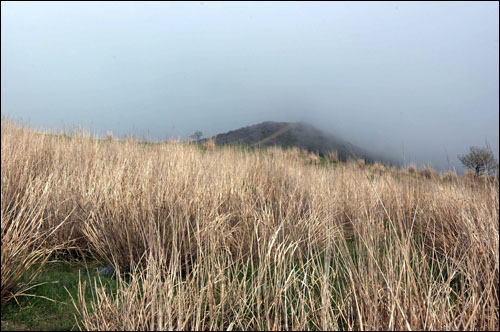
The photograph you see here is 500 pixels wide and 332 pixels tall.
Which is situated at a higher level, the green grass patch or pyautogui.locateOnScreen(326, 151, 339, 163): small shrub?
pyautogui.locateOnScreen(326, 151, 339, 163): small shrub

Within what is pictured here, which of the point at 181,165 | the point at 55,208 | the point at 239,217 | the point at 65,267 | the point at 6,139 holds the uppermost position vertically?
the point at 6,139

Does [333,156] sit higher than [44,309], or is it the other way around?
[333,156]

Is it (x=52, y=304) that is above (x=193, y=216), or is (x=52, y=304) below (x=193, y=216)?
below

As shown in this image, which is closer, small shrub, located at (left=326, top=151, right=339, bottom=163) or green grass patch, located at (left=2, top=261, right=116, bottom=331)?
green grass patch, located at (left=2, top=261, right=116, bottom=331)

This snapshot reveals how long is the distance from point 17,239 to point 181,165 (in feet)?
8.11

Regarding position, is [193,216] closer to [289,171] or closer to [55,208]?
[55,208]

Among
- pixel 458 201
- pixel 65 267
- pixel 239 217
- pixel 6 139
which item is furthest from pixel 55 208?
pixel 458 201

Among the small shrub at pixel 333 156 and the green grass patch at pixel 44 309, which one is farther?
the small shrub at pixel 333 156

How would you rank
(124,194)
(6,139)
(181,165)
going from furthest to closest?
(6,139), (181,165), (124,194)

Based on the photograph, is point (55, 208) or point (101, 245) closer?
point (101, 245)

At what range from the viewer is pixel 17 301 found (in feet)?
8.04

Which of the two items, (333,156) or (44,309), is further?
(333,156)

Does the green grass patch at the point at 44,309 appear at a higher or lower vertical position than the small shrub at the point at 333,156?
lower

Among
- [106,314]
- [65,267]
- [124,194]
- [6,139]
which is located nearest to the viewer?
[106,314]
